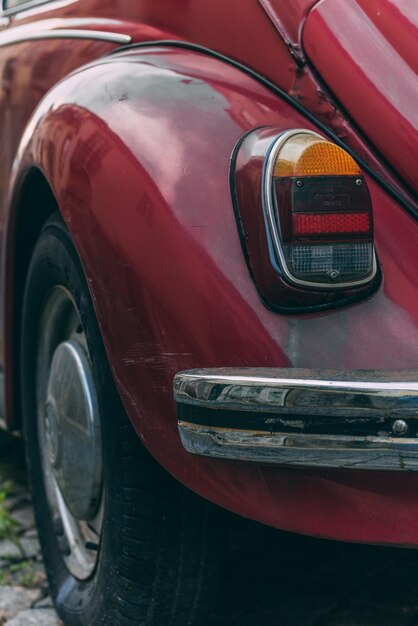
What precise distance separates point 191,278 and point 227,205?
137 millimetres

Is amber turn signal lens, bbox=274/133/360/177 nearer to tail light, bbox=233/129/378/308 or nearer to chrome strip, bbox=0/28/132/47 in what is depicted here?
tail light, bbox=233/129/378/308

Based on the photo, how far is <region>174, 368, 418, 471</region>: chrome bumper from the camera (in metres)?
1.44

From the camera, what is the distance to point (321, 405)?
1462 mm

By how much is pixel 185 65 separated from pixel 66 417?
792mm

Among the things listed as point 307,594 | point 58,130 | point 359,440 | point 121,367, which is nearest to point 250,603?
point 307,594

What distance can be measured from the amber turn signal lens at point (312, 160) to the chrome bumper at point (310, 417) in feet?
1.04

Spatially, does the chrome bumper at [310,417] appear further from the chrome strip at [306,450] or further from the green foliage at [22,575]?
the green foliage at [22,575]

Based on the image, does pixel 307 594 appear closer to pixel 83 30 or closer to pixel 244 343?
pixel 244 343

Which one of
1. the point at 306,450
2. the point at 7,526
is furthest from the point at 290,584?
the point at 306,450

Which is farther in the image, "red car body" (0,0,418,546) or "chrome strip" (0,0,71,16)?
"chrome strip" (0,0,71,16)

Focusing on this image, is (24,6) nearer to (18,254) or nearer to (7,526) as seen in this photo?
(18,254)

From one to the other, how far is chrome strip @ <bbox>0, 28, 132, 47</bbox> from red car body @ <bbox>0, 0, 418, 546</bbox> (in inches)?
7.5

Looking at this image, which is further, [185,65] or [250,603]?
[250,603]

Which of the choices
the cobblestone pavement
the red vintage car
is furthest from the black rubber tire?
the cobblestone pavement
